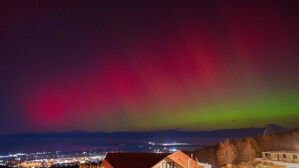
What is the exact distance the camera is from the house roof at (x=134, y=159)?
1002 inches

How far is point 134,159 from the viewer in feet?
88.6

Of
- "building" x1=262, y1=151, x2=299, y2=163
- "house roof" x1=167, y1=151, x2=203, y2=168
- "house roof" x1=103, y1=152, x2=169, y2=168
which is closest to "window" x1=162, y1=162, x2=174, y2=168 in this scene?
"house roof" x1=167, y1=151, x2=203, y2=168

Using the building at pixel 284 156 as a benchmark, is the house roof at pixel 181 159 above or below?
above

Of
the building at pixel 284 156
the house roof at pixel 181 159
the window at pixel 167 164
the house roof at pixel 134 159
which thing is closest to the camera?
the window at pixel 167 164

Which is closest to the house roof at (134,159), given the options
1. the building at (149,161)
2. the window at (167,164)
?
the building at (149,161)

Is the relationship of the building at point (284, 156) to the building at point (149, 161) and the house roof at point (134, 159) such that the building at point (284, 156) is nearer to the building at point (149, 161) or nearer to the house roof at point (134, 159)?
the building at point (149, 161)

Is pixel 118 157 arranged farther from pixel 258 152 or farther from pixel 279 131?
pixel 279 131

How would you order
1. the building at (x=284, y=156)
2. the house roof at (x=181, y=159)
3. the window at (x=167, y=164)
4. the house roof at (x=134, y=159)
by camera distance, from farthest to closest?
the building at (x=284, y=156) < the house roof at (x=181, y=159) < the house roof at (x=134, y=159) < the window at (x=167, y=164)

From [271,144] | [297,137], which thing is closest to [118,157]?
[271,144]

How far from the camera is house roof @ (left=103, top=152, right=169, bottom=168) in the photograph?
83.5 feet

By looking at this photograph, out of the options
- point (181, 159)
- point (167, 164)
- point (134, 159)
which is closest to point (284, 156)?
point (181, 159)

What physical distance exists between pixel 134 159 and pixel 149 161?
6.98 feet

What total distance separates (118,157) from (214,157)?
34.7 m

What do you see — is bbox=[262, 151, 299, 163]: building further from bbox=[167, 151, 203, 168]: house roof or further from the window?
the window
